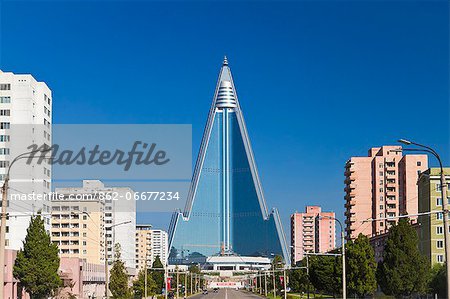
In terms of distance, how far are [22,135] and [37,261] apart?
55.9 m

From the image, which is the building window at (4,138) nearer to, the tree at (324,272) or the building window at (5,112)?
the building window at (5,112)

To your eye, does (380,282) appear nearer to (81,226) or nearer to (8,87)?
(8,87)

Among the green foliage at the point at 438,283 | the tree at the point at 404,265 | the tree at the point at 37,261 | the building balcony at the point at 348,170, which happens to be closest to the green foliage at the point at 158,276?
the building balcony at the point at 348,170

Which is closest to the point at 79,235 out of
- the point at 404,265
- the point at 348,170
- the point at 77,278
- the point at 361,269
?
the point at 348,170

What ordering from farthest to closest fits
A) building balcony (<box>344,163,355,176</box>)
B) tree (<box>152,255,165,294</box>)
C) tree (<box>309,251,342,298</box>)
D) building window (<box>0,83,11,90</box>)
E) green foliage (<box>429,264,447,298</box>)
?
building balcony (<box>344,163,355,176</box>) < tree (<box>152,255,165,294</box>) < building window (<box>0,83,11,90</box>) < tree (<box>309,251,342,298</box>) < green foliage (<box>429,264,447,298</box>)

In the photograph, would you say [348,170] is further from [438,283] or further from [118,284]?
[438,283]

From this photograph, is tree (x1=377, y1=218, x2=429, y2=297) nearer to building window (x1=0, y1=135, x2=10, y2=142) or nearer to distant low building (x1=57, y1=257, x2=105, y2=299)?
distant low building (x1=57, y1=257, x2=105, y2=299)

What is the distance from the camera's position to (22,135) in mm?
125500

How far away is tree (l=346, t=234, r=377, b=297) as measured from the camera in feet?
244

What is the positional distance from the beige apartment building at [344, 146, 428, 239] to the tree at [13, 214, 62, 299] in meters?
96.1

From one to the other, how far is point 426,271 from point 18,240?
71.7 metres

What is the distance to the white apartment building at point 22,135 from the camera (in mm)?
123125

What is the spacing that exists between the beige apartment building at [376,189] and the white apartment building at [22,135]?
225ft

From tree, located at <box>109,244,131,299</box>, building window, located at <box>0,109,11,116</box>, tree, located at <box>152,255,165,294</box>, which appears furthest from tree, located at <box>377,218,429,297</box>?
building window, located at <box>0,109,11,116</box>
